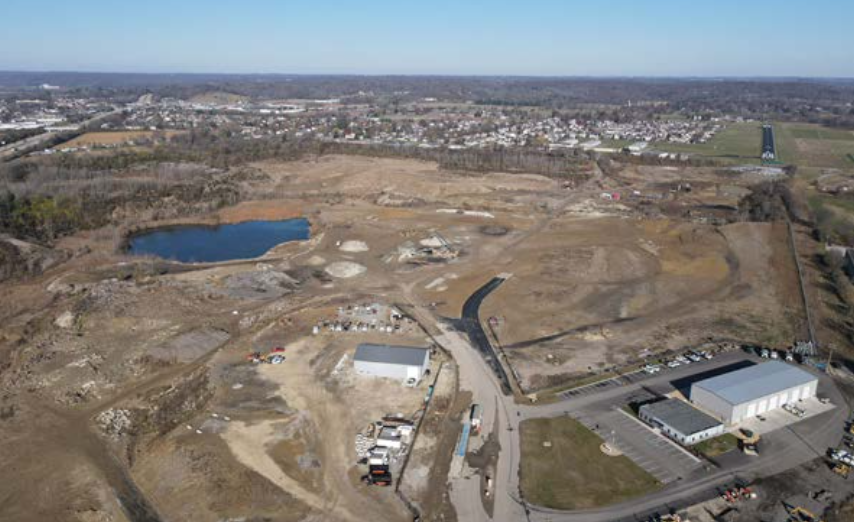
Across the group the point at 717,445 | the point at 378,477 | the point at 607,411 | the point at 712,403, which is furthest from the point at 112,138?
the point at 717,445

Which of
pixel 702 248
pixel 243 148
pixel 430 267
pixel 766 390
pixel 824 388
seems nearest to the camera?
pixel 766 390

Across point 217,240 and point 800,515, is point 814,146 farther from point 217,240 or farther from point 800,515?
point 800,515

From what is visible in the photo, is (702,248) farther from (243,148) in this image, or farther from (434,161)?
(243,148)

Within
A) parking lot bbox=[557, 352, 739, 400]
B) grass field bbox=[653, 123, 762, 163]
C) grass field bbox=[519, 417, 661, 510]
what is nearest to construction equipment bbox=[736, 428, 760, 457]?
grass field bbox=[519, 417, 661, 510]

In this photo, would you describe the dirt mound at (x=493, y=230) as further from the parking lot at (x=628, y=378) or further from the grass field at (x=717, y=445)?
the grass field at (x=717, y=445)

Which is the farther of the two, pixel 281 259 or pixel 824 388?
pixel 281 259

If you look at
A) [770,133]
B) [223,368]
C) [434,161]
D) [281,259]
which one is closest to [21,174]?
[281,259]

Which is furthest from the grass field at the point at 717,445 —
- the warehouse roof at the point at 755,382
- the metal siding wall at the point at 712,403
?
the warehouse roof at the point at 755,382
